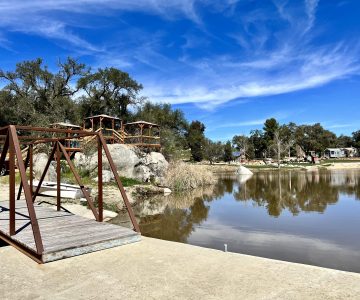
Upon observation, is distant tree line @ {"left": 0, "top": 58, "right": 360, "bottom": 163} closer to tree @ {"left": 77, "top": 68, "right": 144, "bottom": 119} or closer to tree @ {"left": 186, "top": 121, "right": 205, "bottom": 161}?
tree @ {"left": 77, "top": 68, "right": 144, "bottom": 119}

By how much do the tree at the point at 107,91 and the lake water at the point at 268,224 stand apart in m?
20.3

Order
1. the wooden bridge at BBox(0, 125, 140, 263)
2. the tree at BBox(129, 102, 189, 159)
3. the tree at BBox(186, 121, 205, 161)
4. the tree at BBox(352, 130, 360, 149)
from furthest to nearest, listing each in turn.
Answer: the tree at BBox(352, 130, 360, 149)
the tree at BBox(186, 121, 205, 161)
the tree at BBox(129, 102, 189, 159)
the wooden bridge at BBox(0, 125, 140, 263)

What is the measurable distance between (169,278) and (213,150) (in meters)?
61.5

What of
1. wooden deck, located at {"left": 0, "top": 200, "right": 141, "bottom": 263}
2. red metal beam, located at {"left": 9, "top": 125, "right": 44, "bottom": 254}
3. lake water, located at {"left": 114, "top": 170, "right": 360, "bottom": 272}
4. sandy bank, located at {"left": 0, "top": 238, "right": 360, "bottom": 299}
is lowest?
lake water, located at {"left": 114, "top": 170, "right": 360, "bottom": 272}

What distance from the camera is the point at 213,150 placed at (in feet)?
217

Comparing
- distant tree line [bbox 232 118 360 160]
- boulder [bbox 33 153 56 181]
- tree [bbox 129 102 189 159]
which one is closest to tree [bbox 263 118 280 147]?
distant tree line [bbox 232 118 360 160]

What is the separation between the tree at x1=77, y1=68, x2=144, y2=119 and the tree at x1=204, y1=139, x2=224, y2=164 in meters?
25.9

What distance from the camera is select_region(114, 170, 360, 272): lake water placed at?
9.30m

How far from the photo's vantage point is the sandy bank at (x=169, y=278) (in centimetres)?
436

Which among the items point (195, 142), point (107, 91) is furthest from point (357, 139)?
point (107, 91)

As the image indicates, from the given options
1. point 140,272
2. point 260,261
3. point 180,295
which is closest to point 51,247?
point 140,272

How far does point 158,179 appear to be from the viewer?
26188 millimetres

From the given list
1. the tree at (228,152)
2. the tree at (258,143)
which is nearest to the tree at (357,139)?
the tree at (258,143)

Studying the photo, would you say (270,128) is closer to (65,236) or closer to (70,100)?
(70,100)
